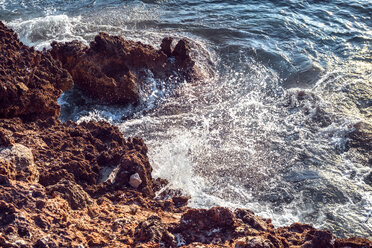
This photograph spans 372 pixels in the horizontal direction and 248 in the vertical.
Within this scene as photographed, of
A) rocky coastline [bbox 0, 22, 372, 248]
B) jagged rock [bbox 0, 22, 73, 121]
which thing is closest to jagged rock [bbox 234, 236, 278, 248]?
rocky coastline [bbox 0, 22, 372, 248]

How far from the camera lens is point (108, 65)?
6609 mm

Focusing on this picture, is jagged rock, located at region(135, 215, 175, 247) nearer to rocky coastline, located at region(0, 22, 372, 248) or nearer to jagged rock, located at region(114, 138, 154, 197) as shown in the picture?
rocky coastline, located at region(0, 22, 372, 248)

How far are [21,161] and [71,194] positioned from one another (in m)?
0.58

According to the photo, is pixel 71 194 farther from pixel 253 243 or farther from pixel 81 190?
pixel 253 243

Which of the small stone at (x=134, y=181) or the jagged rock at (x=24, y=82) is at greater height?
the jagged rock at (x=24, y=82)

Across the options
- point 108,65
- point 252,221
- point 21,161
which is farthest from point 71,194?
point 108,65

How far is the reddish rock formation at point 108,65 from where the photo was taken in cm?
644

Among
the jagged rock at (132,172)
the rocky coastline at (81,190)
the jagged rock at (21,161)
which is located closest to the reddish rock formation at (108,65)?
the rocky coastline at (81,190)

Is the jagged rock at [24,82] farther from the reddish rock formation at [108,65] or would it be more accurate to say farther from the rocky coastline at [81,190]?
the reddish rock formation at [108,65]

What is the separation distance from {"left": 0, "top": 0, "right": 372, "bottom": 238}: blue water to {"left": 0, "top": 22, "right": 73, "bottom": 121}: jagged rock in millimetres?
1223

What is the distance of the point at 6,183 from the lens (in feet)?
8.64

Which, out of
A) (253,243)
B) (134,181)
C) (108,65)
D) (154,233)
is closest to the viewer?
(253,243)

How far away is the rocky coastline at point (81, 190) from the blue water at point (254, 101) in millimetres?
781

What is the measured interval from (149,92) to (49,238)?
4733mm
